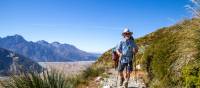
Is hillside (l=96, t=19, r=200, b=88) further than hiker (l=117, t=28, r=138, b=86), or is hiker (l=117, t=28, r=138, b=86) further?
hiker (l=117, t=28, r=138, b=86)

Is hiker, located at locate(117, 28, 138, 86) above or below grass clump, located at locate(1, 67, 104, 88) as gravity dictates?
above

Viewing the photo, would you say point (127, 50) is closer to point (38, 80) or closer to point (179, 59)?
point (179, 59)

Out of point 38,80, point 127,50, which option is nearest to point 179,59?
point 127,50

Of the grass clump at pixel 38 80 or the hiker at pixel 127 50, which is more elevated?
the hiker at pixel 127 50

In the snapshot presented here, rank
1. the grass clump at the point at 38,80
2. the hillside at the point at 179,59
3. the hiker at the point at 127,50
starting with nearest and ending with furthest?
the hillside at the point at 179,59 → the grass clump at the point at 38,80 → the hiker at the point at 127,50

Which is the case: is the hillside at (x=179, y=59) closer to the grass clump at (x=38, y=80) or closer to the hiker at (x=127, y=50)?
the hiker at (x=127, y=50)

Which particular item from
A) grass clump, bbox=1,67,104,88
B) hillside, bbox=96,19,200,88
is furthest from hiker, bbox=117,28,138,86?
grass clump, bbox=1,67,104,88

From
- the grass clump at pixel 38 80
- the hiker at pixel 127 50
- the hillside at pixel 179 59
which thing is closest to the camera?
the hillside at pixel 179 59

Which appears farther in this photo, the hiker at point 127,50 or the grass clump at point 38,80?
the hiker at point 127,50

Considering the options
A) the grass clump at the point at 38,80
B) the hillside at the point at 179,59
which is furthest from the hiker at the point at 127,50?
the grass clump at the point at 38,80

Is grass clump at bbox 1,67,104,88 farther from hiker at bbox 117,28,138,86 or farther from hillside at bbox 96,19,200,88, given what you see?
hiker at bbox 117,28,138,86

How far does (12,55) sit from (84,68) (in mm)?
13880

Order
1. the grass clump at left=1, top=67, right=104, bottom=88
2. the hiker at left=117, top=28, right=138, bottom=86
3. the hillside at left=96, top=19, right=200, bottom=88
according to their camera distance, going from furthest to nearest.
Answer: the hiker at left=117, top=28, right=138, bottom=86 < the grass clump at left=1, top=67, right=104, bottom=88 < the hillside at left=96, top=19, right=200, bottom=88

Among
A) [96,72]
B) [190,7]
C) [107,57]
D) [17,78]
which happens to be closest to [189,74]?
[190,7]
